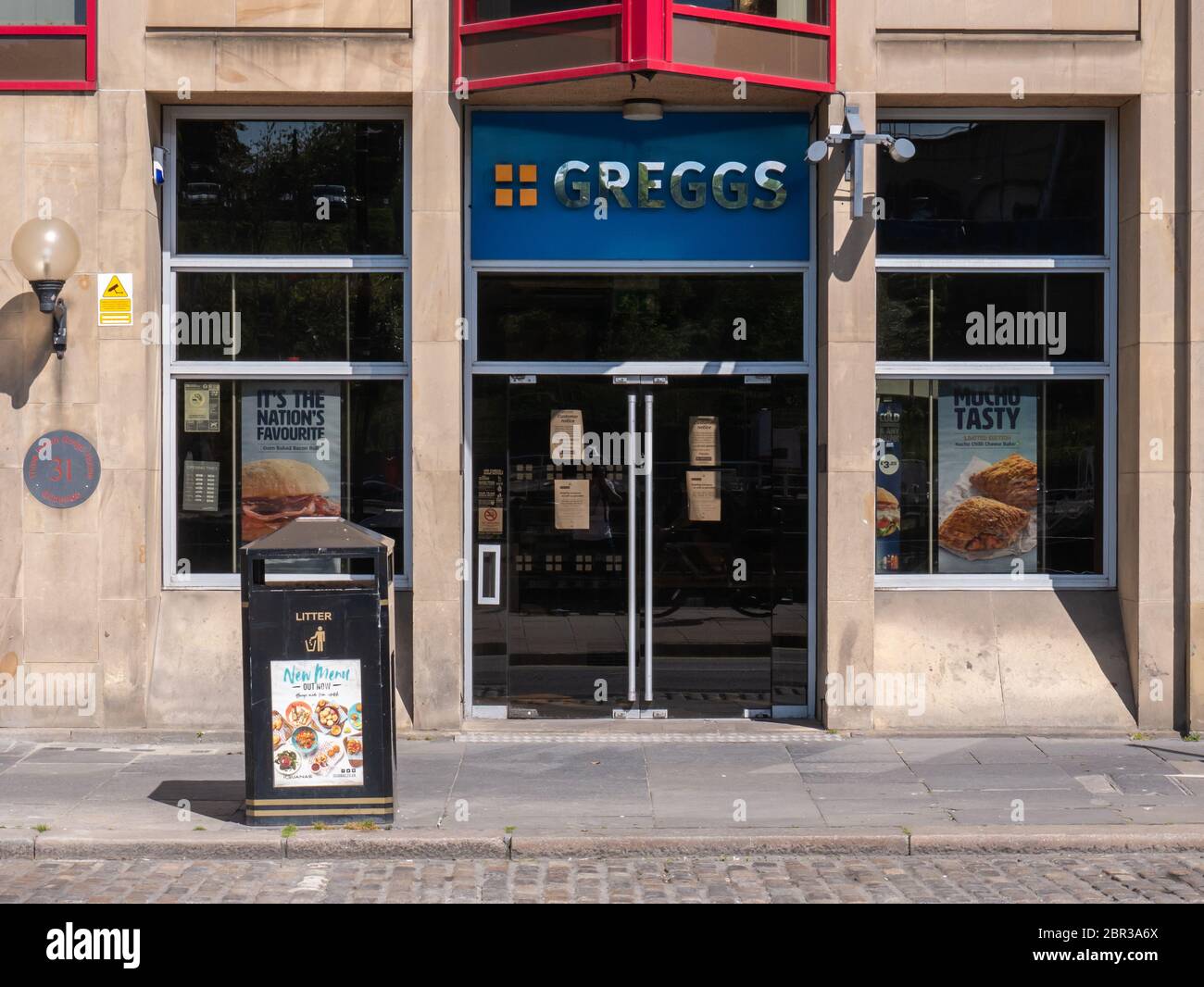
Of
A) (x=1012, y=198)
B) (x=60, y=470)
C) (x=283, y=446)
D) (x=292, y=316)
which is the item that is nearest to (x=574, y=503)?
(x=283, y=446)

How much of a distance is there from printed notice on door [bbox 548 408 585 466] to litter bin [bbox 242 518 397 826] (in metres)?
3.38

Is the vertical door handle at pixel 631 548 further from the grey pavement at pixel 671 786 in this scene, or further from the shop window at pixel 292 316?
the shop window at pixel 292 316

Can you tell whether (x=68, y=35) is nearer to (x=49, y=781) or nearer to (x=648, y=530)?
(x=49, y=781)

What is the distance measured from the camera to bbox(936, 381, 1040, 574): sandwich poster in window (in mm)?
11531

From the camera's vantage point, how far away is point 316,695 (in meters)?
8.16

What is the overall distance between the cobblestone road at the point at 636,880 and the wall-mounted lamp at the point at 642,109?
602 centimetres

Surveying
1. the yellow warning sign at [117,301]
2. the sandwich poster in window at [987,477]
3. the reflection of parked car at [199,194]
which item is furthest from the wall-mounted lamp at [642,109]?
the yellow warning sign at [117,301]

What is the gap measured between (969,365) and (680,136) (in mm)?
2963

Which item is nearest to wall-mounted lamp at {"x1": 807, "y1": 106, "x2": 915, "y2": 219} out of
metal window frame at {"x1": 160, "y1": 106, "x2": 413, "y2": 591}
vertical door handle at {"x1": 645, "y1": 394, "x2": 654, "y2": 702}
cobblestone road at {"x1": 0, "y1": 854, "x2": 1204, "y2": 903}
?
vertical door handle at {"x1": 645, "y1": 394, "x2": 654, "y2": 702}

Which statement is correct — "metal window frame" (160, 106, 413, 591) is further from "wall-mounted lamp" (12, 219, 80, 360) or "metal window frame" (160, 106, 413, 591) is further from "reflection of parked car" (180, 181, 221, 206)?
"wall-mounted lamp" (12, 219, 80, 360)
